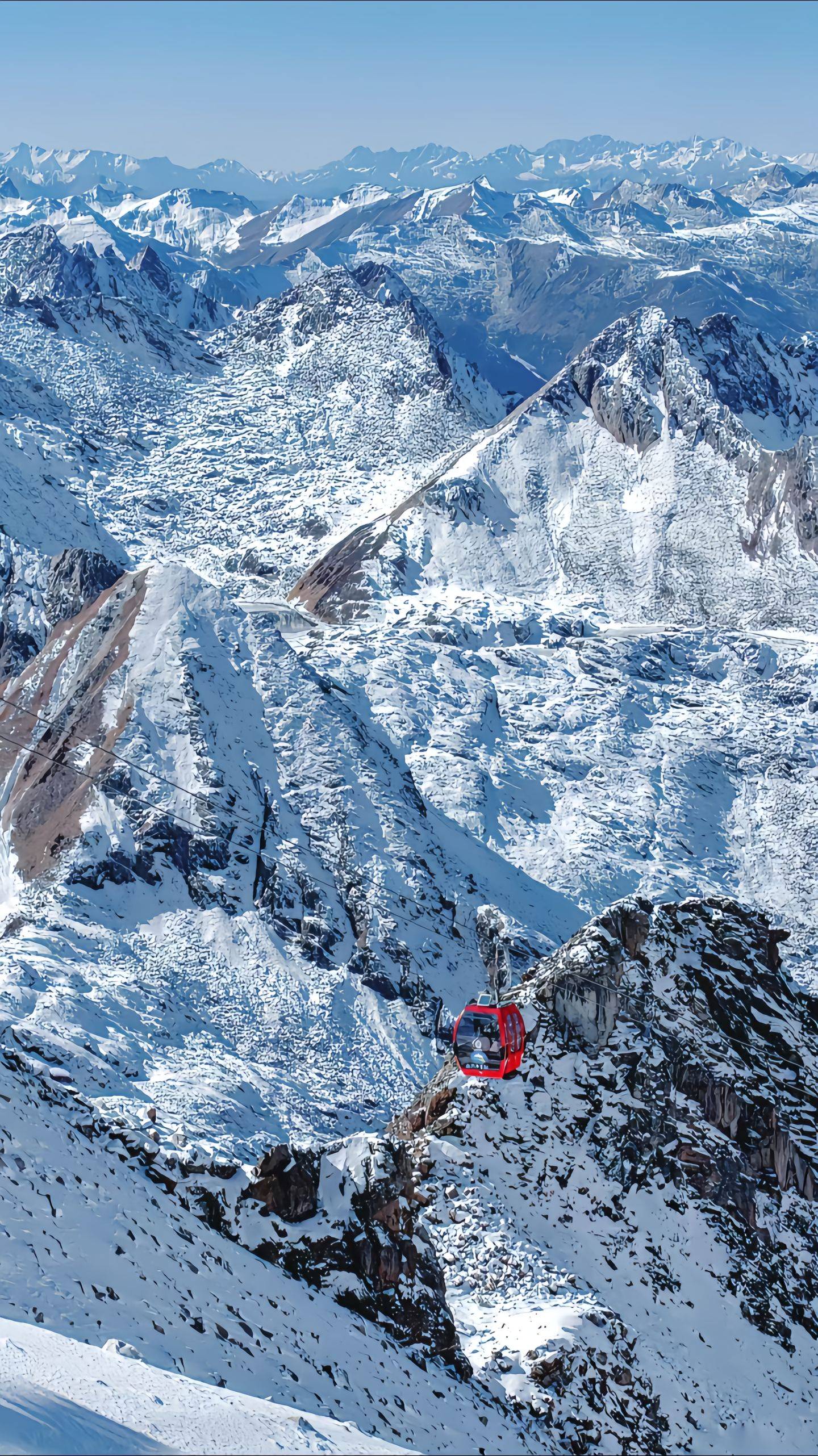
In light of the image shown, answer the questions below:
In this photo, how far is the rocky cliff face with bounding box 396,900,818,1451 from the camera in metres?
43.2

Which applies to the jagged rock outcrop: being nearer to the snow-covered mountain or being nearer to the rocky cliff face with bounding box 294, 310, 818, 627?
the snow-covered mountain

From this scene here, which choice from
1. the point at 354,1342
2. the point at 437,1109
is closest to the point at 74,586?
the point at 437,1109

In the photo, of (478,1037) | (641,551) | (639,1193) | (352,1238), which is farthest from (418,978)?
(641,551)

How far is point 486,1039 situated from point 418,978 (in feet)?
194

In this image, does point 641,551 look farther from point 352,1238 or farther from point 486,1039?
point 352,1238

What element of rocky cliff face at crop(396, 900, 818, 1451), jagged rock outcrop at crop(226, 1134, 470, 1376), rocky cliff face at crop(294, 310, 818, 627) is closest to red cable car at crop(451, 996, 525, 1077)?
rocky cliff face at crop(396, 900, 818, 1451)

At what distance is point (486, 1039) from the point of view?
149 ft

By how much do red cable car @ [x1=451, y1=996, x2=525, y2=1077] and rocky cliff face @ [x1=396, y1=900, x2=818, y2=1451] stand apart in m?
4.03

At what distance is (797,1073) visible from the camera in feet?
184

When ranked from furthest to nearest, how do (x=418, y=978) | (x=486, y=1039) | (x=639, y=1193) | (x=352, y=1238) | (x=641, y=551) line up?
(x=641, y=551) → (x=418, y=978) → (x=639, y=1193) → (x=486, y=1039) → (x=352, y=1238)

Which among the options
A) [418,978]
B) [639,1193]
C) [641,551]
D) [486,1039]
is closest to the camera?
[486,1039]

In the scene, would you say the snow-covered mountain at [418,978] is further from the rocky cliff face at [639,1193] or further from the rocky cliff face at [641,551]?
the rocky cliff face at [641,551]

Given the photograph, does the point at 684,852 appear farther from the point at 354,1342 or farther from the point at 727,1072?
the point at 354,1342

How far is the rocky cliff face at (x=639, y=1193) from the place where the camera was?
43.2 metres
